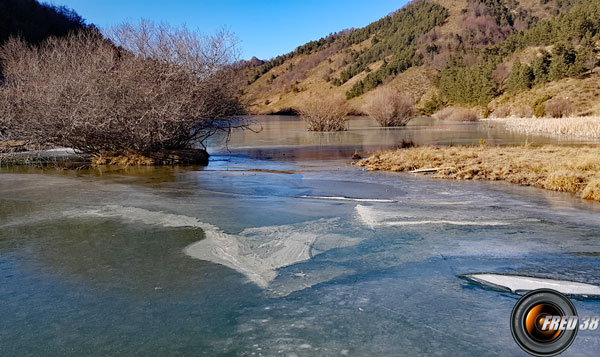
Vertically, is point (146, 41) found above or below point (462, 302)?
above

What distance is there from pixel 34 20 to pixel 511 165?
240 ft

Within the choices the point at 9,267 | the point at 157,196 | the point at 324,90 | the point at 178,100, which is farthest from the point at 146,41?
the point at 324,90

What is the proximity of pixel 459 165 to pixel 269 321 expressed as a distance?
11410 millimetres

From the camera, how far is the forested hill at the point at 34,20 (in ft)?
197

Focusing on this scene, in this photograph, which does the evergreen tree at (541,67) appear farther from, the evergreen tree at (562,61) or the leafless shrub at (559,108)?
the leafless shrub at (559,108)

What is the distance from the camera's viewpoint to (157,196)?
35.2 feet

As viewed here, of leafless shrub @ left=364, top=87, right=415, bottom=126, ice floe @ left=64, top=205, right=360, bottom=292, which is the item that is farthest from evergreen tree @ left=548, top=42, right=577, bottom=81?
ice floe @ left=64, top=205, right=360, bottom=292

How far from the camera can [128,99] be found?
16.7 m

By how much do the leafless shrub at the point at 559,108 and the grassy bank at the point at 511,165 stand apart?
34971mm

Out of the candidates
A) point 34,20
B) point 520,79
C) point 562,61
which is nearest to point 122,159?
point 562,61

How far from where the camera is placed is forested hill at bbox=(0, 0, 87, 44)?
60.0 m

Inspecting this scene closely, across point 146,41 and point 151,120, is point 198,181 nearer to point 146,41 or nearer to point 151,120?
point 151,120

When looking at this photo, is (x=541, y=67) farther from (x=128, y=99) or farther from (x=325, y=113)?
(x=128, y=99)

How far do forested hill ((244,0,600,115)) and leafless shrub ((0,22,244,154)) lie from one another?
2.78 meters
